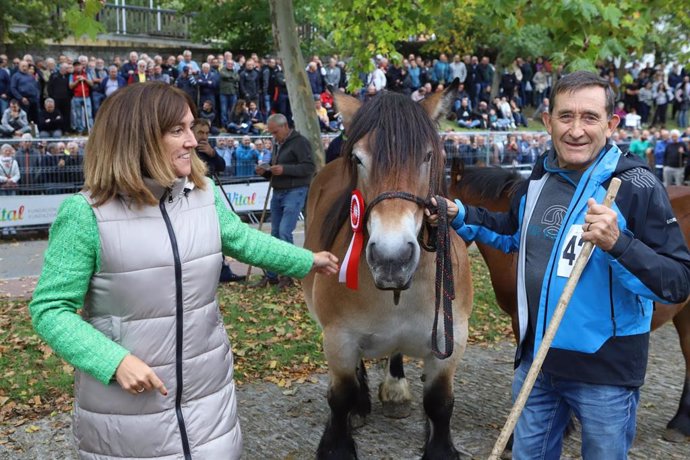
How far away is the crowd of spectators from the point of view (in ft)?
40.7

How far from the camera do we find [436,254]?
334cm

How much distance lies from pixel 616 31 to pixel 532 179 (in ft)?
16.0

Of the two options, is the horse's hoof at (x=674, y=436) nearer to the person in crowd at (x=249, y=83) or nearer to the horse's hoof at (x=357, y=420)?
the horse's hoof at (x=357, y=420)

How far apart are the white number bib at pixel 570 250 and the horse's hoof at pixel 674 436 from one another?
280cm

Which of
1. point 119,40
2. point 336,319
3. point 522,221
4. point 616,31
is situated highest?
point 119,40

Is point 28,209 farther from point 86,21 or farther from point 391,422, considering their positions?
point 391,422

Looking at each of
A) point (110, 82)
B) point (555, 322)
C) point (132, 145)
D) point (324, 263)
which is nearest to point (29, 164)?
point (110, 82)

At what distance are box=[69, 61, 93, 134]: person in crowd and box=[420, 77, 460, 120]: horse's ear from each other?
13.6 m

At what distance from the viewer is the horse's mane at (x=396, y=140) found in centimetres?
307

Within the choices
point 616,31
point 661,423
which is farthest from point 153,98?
point 616,31

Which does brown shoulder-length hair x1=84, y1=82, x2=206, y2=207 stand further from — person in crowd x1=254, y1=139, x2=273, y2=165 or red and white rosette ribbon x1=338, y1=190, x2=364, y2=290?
person in crowd x1=254, y1=139, x2=273, y2=165

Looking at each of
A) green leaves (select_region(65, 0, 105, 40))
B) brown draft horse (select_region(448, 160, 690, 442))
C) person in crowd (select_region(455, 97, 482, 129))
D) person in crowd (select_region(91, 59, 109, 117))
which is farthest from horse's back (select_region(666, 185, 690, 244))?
person in crowd (select_region(455, 97, 482, 129))

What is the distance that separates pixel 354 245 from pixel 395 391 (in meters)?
1.99

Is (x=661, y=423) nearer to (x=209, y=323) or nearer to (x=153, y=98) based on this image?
(x=209, y=323)
